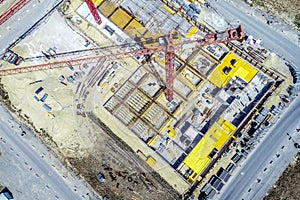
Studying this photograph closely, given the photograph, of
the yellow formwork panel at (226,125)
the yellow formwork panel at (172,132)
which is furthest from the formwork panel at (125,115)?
the yellow formwork panel at (226,125)

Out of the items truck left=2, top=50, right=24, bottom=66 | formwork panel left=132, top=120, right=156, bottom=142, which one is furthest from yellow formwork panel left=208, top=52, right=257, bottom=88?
truck left=2, top=50, right=24, bottom=66

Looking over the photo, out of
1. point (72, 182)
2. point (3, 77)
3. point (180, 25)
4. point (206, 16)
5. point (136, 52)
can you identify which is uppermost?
point (206, 16)

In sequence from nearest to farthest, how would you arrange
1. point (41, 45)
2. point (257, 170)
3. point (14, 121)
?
point (257, 170) < point (14, 121) < point (41, 45)

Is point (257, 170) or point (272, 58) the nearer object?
point (257, 170)

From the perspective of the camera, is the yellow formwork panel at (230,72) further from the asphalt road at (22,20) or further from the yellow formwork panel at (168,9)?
the asphalt road at (22,20)

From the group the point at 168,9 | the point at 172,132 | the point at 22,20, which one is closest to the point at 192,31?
the point at 168,9

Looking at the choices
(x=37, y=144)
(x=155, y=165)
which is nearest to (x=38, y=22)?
(x=37, y=144)

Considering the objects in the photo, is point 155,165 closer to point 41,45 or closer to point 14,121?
point 14,121
